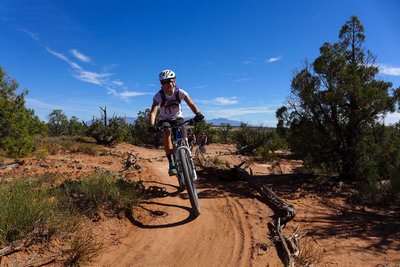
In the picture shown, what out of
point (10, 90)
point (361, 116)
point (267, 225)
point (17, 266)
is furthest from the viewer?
point (10, 90)

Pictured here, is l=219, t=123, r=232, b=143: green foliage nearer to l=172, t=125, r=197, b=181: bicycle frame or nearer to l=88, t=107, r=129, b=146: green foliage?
l=88, t=107, r=129, b=146: green foliage

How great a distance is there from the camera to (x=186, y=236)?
3.29 meters

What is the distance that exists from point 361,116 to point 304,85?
2032 mm

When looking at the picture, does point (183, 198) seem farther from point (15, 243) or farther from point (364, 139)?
point (364, 139)

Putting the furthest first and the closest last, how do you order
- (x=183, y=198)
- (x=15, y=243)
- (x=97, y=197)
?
(x=183, y=198)
(x=97, y=197)
(x=15, y=243)

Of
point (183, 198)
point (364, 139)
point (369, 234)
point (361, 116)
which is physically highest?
point (361, 116)

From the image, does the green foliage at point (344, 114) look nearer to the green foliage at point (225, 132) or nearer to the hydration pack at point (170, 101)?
the hydration pack at point (170, 101)

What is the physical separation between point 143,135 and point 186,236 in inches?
926

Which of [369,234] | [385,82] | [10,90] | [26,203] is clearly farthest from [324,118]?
[10,90]

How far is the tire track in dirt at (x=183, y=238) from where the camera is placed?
271 centimetres

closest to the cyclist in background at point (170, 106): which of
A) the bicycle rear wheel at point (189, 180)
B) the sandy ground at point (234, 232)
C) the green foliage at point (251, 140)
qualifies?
the bicycle rear wheel at point (189, 180)

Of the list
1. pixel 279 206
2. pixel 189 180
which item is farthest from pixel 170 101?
pixel 279 206

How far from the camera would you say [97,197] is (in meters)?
3.94

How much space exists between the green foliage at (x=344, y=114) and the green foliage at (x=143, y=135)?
62.7 ft
